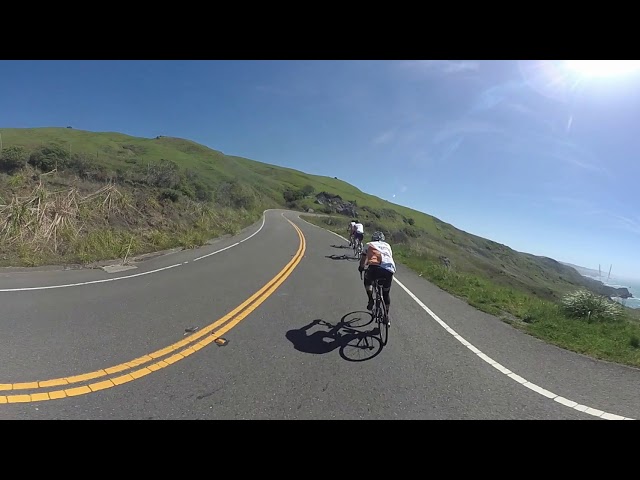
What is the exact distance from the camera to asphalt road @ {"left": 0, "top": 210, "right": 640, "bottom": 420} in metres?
2.93

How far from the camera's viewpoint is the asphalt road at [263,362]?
9.62ft

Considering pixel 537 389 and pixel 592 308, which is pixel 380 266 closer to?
pixel 537 389

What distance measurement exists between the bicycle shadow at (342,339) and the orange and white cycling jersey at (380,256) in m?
1.20

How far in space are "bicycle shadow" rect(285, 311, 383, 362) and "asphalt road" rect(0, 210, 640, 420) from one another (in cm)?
3

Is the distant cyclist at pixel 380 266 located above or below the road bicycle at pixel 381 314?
above

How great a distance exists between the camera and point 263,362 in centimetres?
380

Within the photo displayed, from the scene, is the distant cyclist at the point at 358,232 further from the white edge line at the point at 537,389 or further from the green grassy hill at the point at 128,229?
the white edge line at the point at 537,389

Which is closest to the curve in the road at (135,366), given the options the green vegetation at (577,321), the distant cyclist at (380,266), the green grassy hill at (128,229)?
the distant cyclist at (380,266)

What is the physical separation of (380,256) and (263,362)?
2685 mm

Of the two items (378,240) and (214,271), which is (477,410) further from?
(214,271)

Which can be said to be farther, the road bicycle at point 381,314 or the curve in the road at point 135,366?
the road bicycle at point 381,314

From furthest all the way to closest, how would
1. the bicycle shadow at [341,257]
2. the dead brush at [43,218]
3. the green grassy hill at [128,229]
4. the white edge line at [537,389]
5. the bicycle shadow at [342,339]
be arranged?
the bicycle shadow at [341,257]
the dead brush at [43,218]
the green grassy hill at [128,229]
the bicycle shadow at [342,339]
the white edge line at [537,389]

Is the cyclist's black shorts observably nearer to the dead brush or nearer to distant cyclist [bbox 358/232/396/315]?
distant cyclist [bbox 358/232/396/315]
